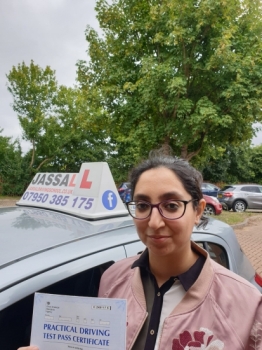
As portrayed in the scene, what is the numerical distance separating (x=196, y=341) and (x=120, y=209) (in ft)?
3.69

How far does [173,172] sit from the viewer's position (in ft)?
4.06

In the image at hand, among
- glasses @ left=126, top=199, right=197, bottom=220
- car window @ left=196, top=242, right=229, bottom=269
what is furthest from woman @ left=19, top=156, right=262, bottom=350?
car window @ left=196, top=242, right=229, bottom=269

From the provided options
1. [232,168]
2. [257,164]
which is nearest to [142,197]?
[232,168]

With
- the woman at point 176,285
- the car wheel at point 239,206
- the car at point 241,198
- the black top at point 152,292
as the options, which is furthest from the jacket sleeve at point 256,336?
the car wheel at point 239,206

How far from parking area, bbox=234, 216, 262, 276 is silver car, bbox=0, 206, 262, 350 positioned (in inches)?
205

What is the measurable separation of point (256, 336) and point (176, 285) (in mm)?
296

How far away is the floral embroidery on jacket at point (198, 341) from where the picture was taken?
38.4 inches

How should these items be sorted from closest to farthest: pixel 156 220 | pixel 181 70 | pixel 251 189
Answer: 1. pixel 156 220
2. pixel 181 70
3. pixel 251 189

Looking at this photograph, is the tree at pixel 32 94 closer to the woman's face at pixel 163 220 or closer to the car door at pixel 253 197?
the car door at pixel 253 197

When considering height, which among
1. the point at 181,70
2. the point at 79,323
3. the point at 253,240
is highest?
the point at 181,70

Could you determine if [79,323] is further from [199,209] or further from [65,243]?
[199,209]

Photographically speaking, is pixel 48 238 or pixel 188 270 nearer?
pixel 188 270

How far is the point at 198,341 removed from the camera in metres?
0.99

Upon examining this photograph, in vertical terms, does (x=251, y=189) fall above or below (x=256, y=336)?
above
